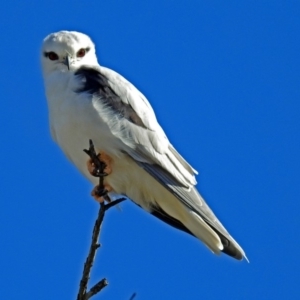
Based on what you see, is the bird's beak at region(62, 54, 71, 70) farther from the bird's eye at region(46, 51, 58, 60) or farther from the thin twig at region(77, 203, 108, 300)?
the thin twig at region(77, 203, 108, 300)

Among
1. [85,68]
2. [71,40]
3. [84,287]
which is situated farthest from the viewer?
[71,40]

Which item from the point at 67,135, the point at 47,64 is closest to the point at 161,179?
the point at 67,135

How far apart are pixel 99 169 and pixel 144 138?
1.11 m

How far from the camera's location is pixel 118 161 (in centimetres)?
525

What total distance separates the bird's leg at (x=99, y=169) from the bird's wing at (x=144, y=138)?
179mm

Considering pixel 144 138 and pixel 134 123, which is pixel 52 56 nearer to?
pixel 134 123

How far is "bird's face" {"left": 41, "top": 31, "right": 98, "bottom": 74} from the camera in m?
5.87

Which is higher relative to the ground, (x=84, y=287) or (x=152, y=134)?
(x=152, y=134)

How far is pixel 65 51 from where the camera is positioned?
5930 mm

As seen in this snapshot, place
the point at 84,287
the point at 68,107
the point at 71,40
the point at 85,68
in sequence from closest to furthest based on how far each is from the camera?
the point at 84,287 < the point at 68,107 < the point at 85,68 < the point at 71,40

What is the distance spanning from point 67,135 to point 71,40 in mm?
1109

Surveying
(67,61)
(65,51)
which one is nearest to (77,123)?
(67,61)

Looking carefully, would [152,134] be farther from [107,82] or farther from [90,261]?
[90,261]

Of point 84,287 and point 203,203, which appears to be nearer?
point 84,287
